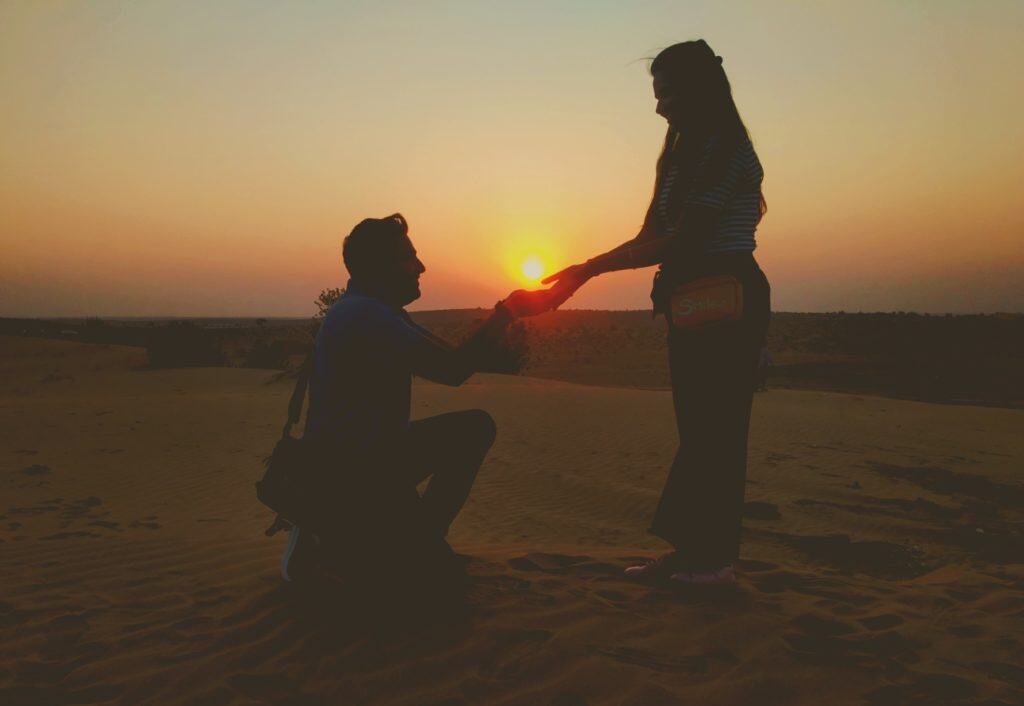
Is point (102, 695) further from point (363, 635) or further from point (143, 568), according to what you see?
point (143, 568)

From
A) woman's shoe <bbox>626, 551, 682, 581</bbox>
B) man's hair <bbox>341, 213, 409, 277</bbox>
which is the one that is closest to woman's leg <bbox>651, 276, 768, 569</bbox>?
woman's shoe <bbox>626, 551, 682, 581</bbox>

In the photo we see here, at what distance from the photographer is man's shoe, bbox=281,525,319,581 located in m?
3.71

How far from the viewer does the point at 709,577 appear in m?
3.62

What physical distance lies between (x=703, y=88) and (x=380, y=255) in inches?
67.2

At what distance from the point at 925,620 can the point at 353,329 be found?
9.92ft

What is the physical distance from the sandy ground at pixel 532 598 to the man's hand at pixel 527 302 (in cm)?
139

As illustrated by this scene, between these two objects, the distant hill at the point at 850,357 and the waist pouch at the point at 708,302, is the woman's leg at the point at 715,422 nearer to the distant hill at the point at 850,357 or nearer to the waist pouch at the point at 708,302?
the waist pouch at the point at 708,302

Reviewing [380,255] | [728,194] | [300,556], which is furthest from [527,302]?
[300,556]

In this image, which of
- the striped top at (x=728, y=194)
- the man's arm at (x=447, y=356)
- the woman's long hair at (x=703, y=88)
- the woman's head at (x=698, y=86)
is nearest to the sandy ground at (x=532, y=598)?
the man's arm at (x=447, y=356)

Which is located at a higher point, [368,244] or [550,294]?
[368,244]

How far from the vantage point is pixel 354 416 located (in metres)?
3.36

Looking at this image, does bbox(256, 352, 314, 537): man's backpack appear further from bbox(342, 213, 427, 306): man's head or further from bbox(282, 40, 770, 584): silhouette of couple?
bbox(342, 213, 427, 306): man's head

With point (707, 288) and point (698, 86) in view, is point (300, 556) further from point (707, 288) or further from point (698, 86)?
point (698, 86)

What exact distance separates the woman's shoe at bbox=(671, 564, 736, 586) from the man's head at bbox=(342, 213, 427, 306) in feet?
6.34
